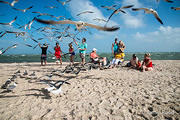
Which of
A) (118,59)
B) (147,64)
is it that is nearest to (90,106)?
(147,64)

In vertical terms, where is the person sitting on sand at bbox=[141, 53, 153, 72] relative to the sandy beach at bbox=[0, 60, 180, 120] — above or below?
above

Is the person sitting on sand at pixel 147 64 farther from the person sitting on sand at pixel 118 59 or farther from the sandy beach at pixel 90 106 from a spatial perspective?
the sandy beach at pixel 90 106

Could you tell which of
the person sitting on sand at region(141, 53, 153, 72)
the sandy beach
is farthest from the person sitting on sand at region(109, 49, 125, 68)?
the sandy beach

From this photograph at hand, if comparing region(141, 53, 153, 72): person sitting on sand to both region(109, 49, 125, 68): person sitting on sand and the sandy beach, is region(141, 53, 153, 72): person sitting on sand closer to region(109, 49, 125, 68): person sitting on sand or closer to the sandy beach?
region(109, 49, 125, 68): person sitting on sand

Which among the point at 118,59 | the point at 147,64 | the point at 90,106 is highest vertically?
the point at 118,59

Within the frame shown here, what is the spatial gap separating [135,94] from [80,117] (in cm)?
174

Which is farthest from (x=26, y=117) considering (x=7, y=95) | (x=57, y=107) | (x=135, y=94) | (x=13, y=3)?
(x=135, y=94)

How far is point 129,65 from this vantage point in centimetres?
757

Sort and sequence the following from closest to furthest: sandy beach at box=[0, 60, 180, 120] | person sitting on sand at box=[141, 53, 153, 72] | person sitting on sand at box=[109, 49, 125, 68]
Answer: sandy beach at box=[0, 60, 180, 120]
person sitting on sand at box=[141, 53, 153, 72]
person sitting on sand at box=[109, 49, 125, 68]

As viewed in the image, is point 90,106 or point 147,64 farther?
point 147,64

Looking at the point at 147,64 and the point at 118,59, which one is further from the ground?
the point at 118,59

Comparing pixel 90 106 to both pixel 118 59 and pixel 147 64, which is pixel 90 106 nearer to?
pixel 147 64

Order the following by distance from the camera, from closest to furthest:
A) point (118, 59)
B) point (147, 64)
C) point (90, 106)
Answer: point (90, 106) → point (147, 64) → point (118, 59)

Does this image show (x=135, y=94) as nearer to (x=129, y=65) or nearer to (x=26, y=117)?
(x=26, y=117)
